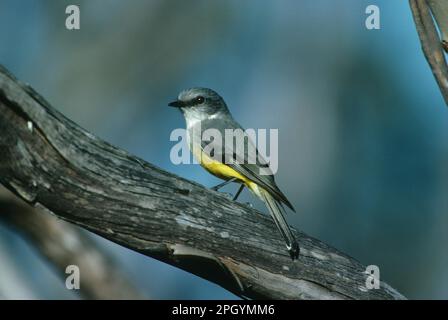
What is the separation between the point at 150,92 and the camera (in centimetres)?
968

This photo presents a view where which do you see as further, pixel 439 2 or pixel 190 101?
pixel 190 101

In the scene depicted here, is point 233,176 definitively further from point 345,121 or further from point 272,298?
point 345,121

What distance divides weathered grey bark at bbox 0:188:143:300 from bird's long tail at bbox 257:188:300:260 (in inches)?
58.6

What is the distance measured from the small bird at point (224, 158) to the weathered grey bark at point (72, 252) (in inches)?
61.9

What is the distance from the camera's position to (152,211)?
13.3 ft

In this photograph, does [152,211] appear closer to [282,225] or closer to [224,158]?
[282,225]

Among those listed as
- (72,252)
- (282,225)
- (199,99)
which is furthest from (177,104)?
(72,252)

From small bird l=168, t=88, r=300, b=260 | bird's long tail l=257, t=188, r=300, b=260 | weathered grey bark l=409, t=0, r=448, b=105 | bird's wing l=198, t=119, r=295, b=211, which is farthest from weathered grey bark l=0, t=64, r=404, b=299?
weathered grey bark l=409, t=0, r=448, b=105

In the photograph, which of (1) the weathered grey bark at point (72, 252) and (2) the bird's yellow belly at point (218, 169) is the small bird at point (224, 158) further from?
(1) the weathered grey bark at point (72, 252)

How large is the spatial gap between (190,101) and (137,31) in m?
3.66

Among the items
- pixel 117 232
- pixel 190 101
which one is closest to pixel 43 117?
pixel 117 232

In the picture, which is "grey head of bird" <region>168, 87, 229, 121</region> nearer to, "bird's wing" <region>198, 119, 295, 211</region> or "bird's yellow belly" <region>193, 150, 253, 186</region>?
"bird's wing" <region>198, 119, 295, 211</region>

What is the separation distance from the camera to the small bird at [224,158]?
484 centimetres

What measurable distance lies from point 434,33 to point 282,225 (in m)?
1.45
